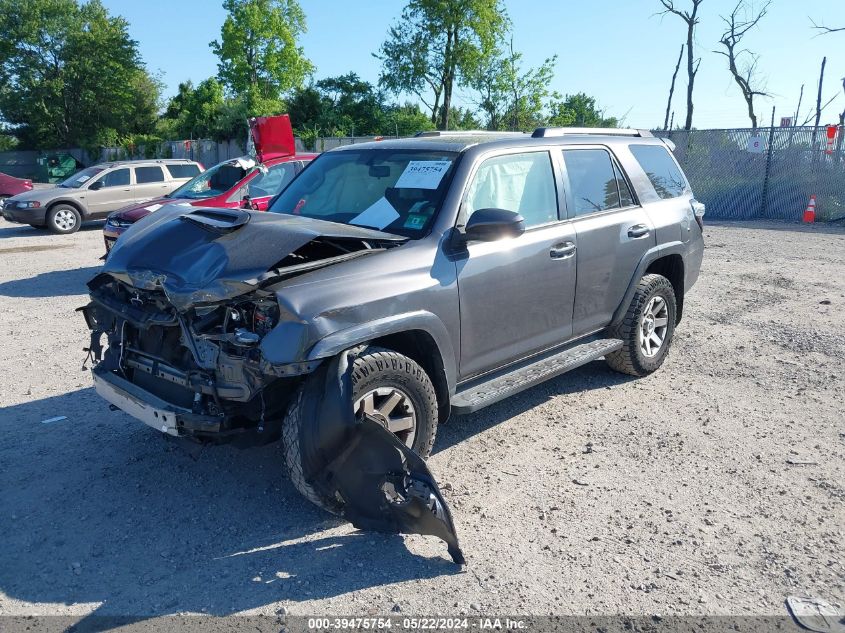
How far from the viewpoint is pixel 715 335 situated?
7.06 m

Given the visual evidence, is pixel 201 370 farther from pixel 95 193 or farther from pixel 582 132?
pixel 95 193

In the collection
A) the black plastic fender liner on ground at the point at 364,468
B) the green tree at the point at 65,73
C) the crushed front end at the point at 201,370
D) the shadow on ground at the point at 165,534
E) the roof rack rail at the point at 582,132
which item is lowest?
the shadow on ground at the point at 165,534

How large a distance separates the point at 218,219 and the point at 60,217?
14.2m

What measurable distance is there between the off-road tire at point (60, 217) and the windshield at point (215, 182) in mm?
6575

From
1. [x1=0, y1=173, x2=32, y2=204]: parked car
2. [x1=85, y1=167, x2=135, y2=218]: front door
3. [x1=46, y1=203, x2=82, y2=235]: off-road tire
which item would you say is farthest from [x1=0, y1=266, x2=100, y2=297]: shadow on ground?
[x1=0, y1=173, x2=32, y2=204]: parked car

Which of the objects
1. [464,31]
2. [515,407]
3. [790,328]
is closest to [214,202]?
[515,407]

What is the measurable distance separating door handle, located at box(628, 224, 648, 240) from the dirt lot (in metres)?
1.24

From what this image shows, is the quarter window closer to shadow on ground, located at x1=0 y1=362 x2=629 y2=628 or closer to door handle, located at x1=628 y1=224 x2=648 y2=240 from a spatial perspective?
door handle, located at x1=628 y1=224 x2=648 y2=240

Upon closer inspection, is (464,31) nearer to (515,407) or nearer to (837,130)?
(837,130)

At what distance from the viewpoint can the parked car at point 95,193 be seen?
15.8 m

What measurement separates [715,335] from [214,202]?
6.61 meters

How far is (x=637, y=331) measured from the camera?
18.0ft

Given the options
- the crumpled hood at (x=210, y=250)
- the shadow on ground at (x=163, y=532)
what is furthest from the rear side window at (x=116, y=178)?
the crumpled hood at (x=210, y=250)

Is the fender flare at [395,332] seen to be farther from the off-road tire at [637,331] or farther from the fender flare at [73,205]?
the fender flare at [73,205]
